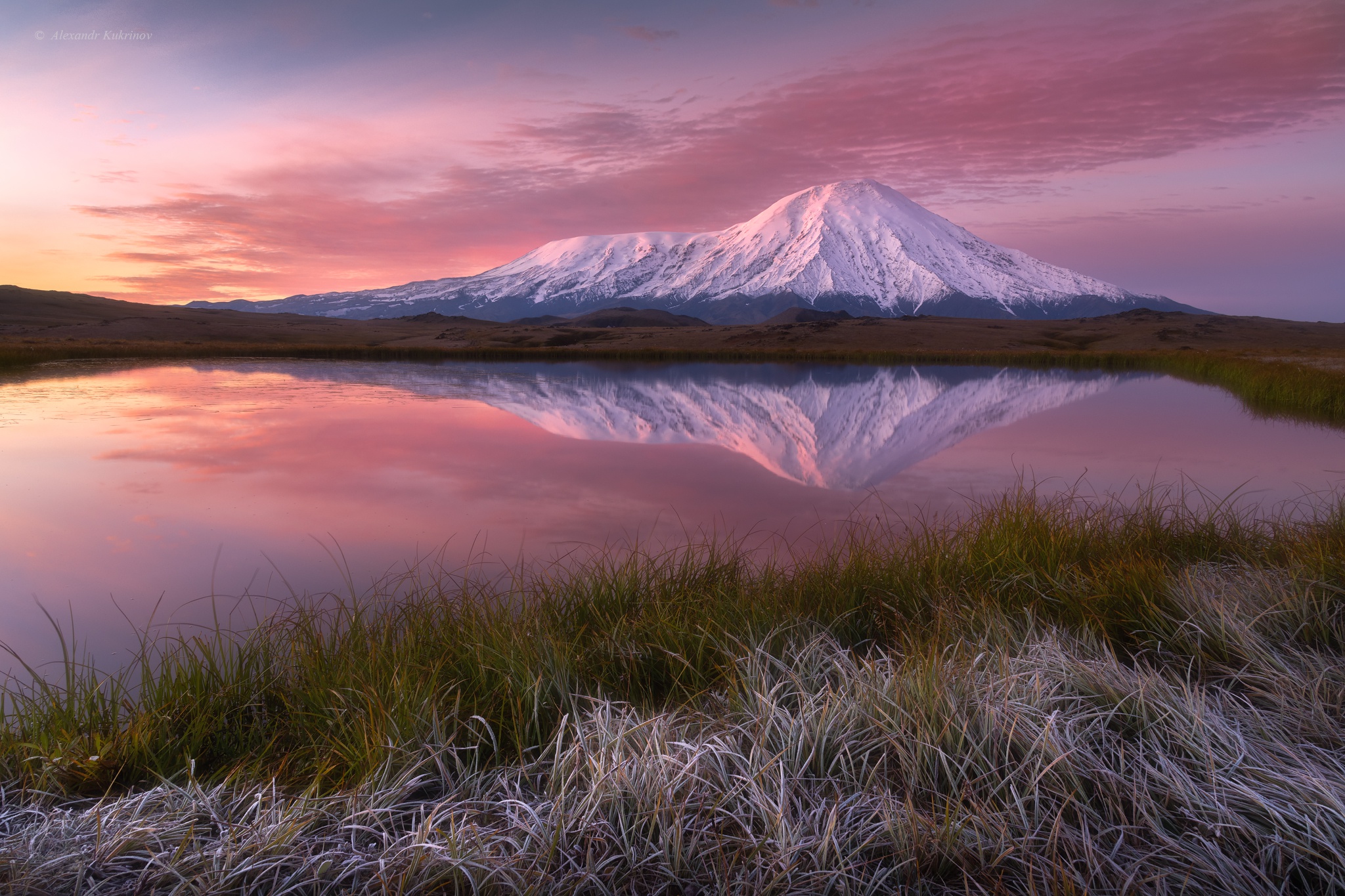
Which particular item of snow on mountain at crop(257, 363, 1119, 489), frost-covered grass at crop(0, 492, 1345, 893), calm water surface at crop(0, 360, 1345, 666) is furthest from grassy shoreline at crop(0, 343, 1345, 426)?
frost-covered grass at crop(0, 492, 1345, 893)

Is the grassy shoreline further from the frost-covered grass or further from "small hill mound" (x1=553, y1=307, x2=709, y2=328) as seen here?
"small hill mound" (x1=553, y1=307, x2=709, y2=328)

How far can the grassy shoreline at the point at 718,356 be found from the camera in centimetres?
2709

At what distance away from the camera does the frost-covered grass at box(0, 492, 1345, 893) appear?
6.33 ft

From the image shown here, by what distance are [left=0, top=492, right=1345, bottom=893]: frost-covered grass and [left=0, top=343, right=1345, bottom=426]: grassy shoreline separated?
22.4 metres

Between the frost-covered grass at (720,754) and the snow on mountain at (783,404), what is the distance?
17.6 feet

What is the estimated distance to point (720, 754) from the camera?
2332mm

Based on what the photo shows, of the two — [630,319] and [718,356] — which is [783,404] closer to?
[718,356]

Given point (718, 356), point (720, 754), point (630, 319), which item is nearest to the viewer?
point (720, 754)

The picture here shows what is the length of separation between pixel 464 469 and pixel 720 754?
761 cm

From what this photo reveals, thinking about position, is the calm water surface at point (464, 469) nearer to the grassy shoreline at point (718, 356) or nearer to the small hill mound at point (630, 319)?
the grassy shoreline at point (718, 356)

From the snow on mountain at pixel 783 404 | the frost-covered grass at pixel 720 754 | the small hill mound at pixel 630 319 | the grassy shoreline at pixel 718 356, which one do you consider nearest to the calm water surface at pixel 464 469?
the snow on mountain at pixel 783 404

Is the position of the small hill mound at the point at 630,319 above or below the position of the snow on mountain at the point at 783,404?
above

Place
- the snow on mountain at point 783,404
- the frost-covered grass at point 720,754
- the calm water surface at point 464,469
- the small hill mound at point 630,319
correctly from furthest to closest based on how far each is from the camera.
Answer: the small hill mound at point 630,319
the snow on mountain at point 783,404
the calm water surface at point 464,469
the frost-covered grass at point 720,754

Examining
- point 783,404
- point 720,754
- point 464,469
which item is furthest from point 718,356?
point 720,754
